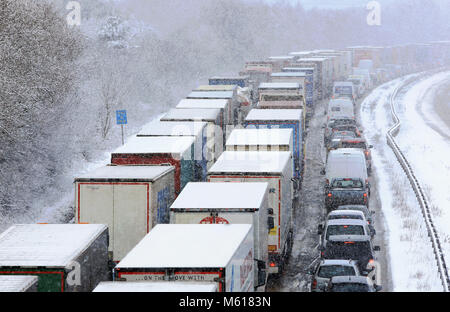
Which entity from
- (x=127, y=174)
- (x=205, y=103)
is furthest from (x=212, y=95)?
(x=127, y=174)

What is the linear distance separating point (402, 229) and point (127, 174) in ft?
37.7

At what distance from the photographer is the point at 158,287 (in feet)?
32.4

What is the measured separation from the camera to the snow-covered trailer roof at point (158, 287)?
975 cm

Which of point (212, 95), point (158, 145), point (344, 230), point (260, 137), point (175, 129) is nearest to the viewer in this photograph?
point (158, 145)

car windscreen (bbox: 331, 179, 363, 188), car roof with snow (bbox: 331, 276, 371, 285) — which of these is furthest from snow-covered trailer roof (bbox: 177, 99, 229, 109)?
car roof with snow (bbox: 331, 276, 371, 285)

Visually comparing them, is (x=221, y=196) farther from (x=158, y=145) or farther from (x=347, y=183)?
(x=347, y=183)

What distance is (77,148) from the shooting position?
37938mm

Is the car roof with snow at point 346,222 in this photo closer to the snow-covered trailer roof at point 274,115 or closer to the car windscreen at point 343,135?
the snow-covered trailer roof at point 274,115

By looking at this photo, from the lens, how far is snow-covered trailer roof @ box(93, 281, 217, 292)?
975 cm

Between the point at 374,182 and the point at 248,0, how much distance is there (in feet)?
467

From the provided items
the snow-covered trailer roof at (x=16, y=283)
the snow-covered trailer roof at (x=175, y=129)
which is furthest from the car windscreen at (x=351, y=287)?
the snow-covered trailer roof at (x=175, y=129)

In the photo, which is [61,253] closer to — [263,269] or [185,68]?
[263,269]

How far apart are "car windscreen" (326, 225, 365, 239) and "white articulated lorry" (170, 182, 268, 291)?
184 inches

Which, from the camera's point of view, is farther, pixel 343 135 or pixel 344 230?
pixel 343 135
